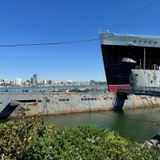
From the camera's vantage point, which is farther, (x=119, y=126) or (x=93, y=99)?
(x=93, y=99)

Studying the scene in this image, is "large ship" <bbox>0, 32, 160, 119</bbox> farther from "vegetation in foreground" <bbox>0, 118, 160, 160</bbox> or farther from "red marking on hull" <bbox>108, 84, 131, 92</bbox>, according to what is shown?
"vegetation in foreground" <bbox>0, 118, 160, 160</bbox>

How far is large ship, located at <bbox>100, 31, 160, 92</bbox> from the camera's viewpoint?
172ft

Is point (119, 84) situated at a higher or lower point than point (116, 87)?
higher

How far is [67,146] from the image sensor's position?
26.3 feet

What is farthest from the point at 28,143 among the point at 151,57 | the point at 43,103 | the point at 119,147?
the point at 151,57

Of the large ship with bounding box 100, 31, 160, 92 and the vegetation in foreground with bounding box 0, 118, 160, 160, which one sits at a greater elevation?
the large ship with bounding box 100, 31, 160, 92

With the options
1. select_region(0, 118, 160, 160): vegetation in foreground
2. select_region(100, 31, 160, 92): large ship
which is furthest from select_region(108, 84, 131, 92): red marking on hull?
select_region(0, 118, 160, 160): vegetation in foreground

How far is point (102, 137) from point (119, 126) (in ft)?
Result: 86.0

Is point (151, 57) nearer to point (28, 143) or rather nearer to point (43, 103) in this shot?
point (43, 103)

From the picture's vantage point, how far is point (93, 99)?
5231cm

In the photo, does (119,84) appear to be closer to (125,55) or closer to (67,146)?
(125,55)

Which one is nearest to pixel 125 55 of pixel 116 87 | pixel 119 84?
pixel 119 84

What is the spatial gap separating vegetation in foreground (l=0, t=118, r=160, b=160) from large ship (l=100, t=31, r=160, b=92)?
146 feet

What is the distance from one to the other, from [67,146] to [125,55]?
47741 mm
